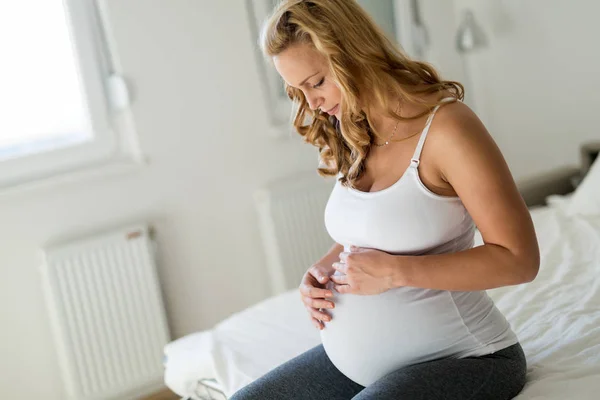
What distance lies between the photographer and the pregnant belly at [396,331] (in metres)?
1.16

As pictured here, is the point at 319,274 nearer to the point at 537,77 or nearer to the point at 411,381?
the point at 411,381

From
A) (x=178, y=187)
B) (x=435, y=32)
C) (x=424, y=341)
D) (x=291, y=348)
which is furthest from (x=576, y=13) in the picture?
(x=424, y=341)

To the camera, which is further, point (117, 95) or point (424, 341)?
point (117, 95)

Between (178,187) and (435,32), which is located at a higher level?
(435,32)

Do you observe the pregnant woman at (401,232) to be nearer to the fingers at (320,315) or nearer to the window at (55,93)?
the fingers at (320,315)

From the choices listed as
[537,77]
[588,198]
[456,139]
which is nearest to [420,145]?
[456,139]

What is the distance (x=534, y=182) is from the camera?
8.77ft

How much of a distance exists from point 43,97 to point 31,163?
24 cm

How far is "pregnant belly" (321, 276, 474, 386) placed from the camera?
116 cm

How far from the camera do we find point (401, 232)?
3.82 ft

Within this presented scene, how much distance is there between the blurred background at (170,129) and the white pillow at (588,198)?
2.05 feet

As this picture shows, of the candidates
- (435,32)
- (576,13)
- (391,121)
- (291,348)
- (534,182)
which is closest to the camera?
(391,121)

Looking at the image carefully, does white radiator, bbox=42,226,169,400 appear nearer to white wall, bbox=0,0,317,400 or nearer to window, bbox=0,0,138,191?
white wall, bbox=0,0,317,400

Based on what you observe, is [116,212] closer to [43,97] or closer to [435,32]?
[43,97]
